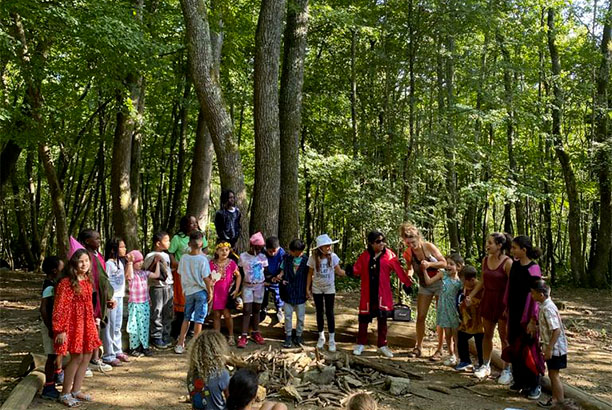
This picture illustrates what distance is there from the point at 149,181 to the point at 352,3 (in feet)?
41.5

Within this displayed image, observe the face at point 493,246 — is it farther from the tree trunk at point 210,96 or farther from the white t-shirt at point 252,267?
the tree trunk at point 210,96

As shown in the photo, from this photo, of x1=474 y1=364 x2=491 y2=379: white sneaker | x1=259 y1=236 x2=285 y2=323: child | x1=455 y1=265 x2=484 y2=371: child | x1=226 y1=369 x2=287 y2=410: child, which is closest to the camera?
x1=226 y1=369 x2=287 y2=410: child

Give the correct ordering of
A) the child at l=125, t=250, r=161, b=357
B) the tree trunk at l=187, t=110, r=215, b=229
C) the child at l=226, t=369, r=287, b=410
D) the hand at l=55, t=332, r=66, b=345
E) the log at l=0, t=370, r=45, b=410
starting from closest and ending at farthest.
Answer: the child at l=226, t=369, r=287, b=410 < the log at l=0, t=370, r=45, b=410 < the hand at l=55, t=332, r=66, b=345 < the child at l=125, t=250, r=161, b=357 < the tree trunk at l=187, t=110, r=215, b=229

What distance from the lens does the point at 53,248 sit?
82.3ft

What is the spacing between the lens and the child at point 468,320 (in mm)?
6320

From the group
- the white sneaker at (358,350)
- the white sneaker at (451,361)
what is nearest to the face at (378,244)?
the white sneaker at (358,350)

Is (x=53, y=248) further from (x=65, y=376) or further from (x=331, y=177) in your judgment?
(x=65, y=376)

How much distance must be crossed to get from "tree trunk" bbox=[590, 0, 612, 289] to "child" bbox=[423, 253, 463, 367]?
37.7 feet

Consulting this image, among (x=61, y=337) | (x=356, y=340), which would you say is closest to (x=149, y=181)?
(x=356, y=340)

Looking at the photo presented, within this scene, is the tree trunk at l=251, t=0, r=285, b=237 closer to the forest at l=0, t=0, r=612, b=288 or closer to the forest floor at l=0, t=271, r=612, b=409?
the forest at l=0, t=0, r=612, b=288

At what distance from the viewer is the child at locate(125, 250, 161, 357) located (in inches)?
261

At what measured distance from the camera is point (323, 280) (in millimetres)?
7176

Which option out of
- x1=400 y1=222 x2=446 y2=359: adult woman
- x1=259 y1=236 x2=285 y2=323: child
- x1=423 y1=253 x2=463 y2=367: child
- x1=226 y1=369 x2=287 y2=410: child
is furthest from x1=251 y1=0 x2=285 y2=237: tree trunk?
x1=226 y1=369 x2=287 y2=410: child

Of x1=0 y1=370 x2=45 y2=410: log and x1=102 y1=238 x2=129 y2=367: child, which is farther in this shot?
x1=102 y1=238 x2=129 y2=367: child
